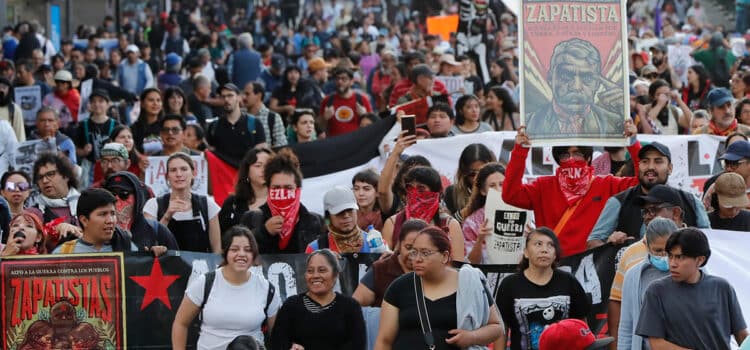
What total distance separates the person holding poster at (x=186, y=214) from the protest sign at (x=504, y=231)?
6.13 ft

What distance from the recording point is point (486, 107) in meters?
15.8

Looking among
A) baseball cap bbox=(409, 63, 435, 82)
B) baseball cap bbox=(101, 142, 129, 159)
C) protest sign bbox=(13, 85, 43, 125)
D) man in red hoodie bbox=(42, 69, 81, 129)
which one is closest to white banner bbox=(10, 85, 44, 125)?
protest sign bbox=(13, 85, 43, 125)

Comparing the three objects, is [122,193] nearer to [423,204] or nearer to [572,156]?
[423,204]

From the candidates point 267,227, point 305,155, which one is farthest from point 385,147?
point 267,227

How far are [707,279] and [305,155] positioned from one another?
22.0ft

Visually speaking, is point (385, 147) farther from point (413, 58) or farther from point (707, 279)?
point (707, 279)

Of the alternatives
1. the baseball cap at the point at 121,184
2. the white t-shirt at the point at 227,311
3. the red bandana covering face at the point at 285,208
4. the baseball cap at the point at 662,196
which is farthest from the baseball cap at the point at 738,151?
the baseball cap at the point at 121,184

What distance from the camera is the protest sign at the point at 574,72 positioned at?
987 cm

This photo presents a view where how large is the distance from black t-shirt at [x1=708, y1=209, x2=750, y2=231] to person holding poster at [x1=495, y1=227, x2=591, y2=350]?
165 centimetres

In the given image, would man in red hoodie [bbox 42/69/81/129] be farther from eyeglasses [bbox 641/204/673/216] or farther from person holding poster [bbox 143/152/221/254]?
eyeglasses [bbox 641/204/673/216]

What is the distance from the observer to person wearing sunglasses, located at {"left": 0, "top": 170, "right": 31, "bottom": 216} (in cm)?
1113

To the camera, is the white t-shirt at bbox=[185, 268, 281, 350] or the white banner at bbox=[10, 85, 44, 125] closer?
the white t-shirt at bbox=[185, 268, 281, 350]

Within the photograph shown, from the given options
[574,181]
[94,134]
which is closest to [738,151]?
[574,181]

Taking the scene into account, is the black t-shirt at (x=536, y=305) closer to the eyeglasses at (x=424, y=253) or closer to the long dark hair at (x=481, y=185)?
the eyeglasses at (x=424, y=253)
